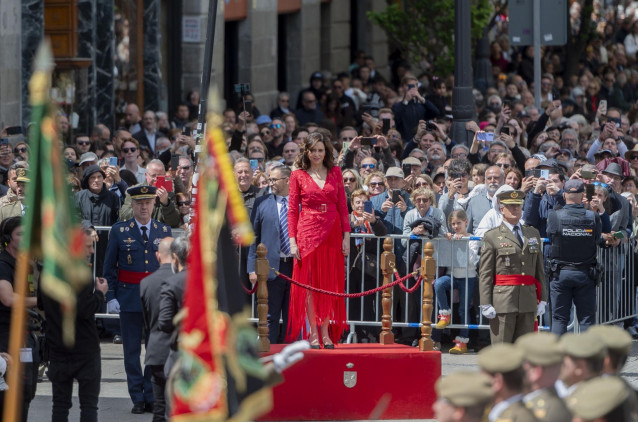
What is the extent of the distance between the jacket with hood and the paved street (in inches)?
47.1

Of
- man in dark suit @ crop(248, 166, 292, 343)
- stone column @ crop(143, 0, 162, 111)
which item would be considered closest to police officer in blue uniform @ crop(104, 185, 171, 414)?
man in dark suit @ crop(248, 166, 292, 343)

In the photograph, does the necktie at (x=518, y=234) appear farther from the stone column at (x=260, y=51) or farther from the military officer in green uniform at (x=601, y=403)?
the stone column at (x=260, y=51)

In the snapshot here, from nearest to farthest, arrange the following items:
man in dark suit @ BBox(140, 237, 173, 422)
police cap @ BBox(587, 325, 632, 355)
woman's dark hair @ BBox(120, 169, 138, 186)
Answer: police cap @ BBox(587, 325, 632, 355) < man in dark suit @ BBox(140, 237, 173, 422) < woman's dark hair @ BBox(120, 169, 138, 186)

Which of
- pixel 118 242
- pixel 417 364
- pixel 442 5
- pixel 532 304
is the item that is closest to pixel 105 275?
pixel 118 242

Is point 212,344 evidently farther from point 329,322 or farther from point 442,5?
point 442,5

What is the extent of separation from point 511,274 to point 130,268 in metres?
3.04

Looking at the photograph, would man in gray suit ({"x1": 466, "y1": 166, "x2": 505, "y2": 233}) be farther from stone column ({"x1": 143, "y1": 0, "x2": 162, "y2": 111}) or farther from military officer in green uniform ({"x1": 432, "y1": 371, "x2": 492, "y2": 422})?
stone column ({"x1": 143, "y1": 0, "x2": 162, "y2": 111})

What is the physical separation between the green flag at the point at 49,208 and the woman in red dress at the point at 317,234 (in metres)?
5.31

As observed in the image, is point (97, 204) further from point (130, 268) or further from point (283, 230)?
point (130, 268)

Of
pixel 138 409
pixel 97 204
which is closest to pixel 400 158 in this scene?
pixel 97 204

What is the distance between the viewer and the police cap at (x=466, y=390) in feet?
19.9

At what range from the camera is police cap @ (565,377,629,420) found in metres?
6.18

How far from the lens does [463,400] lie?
6043mm

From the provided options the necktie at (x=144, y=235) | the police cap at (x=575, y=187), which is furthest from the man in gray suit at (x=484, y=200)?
the necktie at (x=144, y=235)
